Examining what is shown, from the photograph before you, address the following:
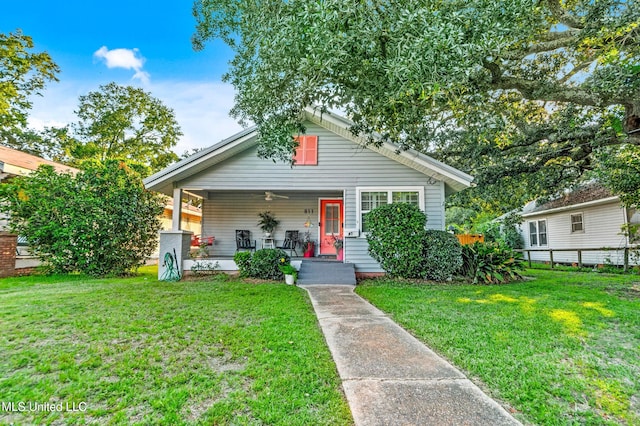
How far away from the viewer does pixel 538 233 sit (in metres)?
17.8

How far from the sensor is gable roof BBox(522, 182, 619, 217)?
12.8m

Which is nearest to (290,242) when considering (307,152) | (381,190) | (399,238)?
(307,152)

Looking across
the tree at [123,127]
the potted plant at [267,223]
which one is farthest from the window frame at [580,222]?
the tree at [123,127]

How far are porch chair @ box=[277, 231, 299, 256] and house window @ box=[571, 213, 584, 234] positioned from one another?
13.5m

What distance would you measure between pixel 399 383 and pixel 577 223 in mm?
17049

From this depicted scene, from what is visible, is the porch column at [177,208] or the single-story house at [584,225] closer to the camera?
the porch column at [177,208]

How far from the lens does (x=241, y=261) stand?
28.9 feet


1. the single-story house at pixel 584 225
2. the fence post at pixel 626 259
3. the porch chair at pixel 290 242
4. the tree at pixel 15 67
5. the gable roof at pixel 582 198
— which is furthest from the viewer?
the gable roof at pixel 582 198

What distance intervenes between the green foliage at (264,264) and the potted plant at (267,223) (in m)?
2.68

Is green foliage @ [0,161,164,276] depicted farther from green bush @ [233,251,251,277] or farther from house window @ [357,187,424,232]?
house window @ [357,187,424,232]

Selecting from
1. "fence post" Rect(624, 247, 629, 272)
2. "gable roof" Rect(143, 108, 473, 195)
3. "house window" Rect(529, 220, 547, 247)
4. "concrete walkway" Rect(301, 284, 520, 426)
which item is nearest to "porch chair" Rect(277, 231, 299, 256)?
"gable roof" Rect(143, 108, 473, 195)

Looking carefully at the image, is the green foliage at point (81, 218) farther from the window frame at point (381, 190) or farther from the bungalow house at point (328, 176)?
the window frame at point (381, 190)

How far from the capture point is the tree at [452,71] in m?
3.85

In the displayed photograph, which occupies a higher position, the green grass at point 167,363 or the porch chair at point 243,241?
the porch chair at point 243,241
